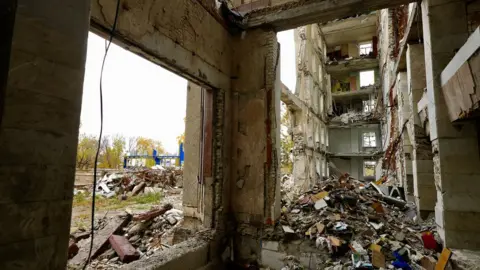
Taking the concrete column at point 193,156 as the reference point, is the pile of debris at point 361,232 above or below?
below

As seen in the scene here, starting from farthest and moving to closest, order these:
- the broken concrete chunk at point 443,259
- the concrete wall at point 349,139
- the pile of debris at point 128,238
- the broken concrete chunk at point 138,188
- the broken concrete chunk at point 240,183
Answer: the concrete wall at point 349,139, the broken concrete chunk at point 138,188, the broken concrete chunk at point 240,183, the pile of debris at point 128,238, the broken concrete chunk at point 443,259

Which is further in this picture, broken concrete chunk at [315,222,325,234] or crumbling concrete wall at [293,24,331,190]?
crumbling concrete wall at [293,24,331,190]

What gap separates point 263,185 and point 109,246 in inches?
128

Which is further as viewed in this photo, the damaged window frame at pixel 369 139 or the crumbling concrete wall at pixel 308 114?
the damaged window frame at pixel 369 139

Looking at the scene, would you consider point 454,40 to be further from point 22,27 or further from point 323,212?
point 22,27

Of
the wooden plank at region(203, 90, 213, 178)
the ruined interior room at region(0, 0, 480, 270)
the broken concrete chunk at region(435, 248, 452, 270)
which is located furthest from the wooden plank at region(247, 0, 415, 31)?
the broken concrete chunk at region(435, 248, 452, 270)

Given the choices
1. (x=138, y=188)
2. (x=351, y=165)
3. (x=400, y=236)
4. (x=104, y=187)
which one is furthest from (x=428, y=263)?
(x=351, y=165)

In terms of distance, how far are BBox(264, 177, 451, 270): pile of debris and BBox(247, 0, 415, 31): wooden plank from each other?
385cm

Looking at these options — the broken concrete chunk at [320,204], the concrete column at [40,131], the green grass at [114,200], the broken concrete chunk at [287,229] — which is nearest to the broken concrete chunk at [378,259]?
the broken concrete chunk at [287,229]

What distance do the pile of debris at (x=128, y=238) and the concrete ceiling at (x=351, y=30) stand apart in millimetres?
17739

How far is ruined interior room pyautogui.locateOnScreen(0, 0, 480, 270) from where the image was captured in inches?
55.7

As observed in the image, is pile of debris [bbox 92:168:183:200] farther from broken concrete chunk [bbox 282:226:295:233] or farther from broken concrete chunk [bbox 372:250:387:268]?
broken concrete chunk [bbox 372:250:387:268]

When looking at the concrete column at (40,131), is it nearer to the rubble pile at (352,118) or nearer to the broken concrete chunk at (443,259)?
the broken concrete chunk at (443,259)

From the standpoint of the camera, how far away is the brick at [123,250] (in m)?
4.29
